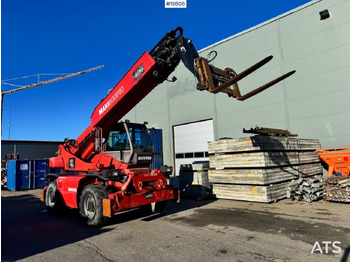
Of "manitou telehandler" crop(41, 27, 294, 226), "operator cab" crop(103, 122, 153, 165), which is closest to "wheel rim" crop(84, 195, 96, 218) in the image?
"manitou telehandler" crop(41, 27, 294, 226)

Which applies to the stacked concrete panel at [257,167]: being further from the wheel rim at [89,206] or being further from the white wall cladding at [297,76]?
the wheel rim at [89,206]

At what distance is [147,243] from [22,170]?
626 inches

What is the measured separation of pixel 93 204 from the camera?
22.3 ft

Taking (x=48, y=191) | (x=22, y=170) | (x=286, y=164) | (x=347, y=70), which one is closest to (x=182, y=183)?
(x=286, y=164)

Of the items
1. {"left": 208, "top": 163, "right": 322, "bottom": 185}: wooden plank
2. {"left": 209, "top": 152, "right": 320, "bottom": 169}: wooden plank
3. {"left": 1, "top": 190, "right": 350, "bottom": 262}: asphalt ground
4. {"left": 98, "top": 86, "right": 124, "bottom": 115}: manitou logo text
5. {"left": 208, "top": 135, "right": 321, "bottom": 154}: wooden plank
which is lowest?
{"left": 1, "top": 190, "right": 350, "bottom": 262}: asphalt ground

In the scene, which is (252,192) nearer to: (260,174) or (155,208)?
(260,174)

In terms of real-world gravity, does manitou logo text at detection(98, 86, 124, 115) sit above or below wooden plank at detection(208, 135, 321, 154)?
above

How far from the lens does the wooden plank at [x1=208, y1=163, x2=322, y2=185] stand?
8770mm

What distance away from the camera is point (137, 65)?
6.86m

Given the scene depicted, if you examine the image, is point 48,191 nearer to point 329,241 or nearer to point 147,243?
point 147,243

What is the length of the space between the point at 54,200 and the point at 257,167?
714 cm

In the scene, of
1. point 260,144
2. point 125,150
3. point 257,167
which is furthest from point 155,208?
point 260,144

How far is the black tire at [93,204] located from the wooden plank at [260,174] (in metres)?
4.78

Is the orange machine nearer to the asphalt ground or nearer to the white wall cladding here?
the white wall cladding
